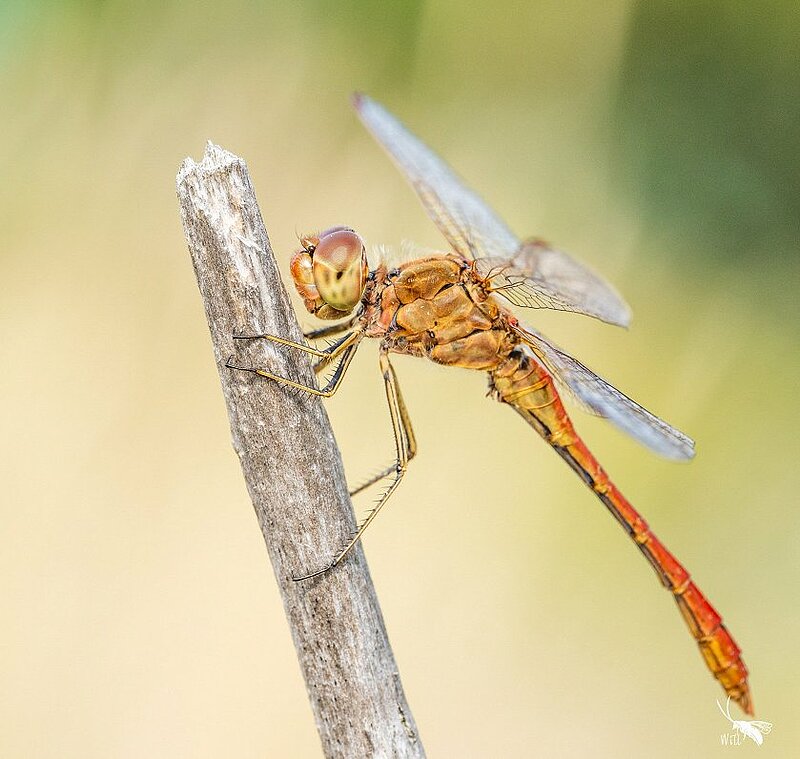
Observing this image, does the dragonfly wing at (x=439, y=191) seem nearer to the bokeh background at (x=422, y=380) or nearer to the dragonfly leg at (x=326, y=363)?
the dragonfly leg at (x=326, y=363)

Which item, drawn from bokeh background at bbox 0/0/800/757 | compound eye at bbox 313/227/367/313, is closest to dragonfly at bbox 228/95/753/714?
compound eye at bbox 313/227/367/313

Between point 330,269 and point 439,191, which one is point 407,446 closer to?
point 330,269

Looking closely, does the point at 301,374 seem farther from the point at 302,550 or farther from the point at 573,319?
the point at 573,319

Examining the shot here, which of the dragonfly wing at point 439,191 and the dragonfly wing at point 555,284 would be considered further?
the dragonfly wing at point 439,191

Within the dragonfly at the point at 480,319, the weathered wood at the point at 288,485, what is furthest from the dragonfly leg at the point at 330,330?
the weathered wood at the point at 288,485

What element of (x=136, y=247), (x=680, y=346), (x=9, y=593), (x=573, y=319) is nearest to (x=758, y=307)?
(x=680, y=346)

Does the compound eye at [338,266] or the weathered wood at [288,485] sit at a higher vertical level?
the compound eye at [338,266]

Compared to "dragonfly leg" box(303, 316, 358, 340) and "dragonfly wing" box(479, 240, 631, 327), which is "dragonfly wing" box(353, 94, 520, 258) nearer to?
"dragonfly wing" box(479, 240, 631, 327)
